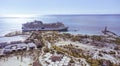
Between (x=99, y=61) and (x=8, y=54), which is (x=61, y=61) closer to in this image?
(x=99, y=61)

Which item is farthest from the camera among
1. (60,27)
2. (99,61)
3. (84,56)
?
(60,27)

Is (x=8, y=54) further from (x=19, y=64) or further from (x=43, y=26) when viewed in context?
(x=43, y=26)

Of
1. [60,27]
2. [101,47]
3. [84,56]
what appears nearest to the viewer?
[84,56]

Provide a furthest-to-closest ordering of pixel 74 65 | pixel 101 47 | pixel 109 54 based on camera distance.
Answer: pixel 101 47 → pixel 109 54 → pixel 74 65

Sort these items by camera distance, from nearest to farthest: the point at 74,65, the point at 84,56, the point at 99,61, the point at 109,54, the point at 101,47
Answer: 1. the point at 74,65
2. the point at 99,61
3. the point at 84,56
4. the point at 109,54
5. the point at 101,47

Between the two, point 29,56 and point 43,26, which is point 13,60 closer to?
point 29,56

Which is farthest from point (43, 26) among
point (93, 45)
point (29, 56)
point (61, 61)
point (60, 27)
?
point (61, 61)

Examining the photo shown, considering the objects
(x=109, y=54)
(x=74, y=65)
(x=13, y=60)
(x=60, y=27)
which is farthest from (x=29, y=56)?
(x=60, y=27)

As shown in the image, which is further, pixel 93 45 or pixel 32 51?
pixel 93 45

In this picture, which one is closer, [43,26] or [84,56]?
[84,56]
